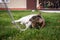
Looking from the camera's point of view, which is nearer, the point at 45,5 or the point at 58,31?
the point at 58,31

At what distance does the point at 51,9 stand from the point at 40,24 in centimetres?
1103

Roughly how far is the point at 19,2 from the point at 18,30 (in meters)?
13.6

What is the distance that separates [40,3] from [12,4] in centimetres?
248

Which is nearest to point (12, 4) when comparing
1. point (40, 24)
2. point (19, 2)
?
point (19, 2)

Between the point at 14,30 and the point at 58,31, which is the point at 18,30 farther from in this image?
the point at 58,31

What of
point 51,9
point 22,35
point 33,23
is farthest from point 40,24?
point 51,9

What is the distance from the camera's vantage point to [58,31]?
8.92m

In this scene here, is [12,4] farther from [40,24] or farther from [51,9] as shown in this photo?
[40,24]

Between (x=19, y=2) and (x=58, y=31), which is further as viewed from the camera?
(x=19, y=2)

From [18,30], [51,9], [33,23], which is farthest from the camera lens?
[51,9]

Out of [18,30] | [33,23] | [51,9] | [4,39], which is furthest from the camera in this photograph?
[51,9]

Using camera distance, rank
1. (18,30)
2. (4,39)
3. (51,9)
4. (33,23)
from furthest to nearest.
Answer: (51,9), (33,23), (18,30), (4,39)

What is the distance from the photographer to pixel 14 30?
8.88 m

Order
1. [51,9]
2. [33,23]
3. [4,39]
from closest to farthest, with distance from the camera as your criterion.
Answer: [4,39]
[33,23]
[51,9]
